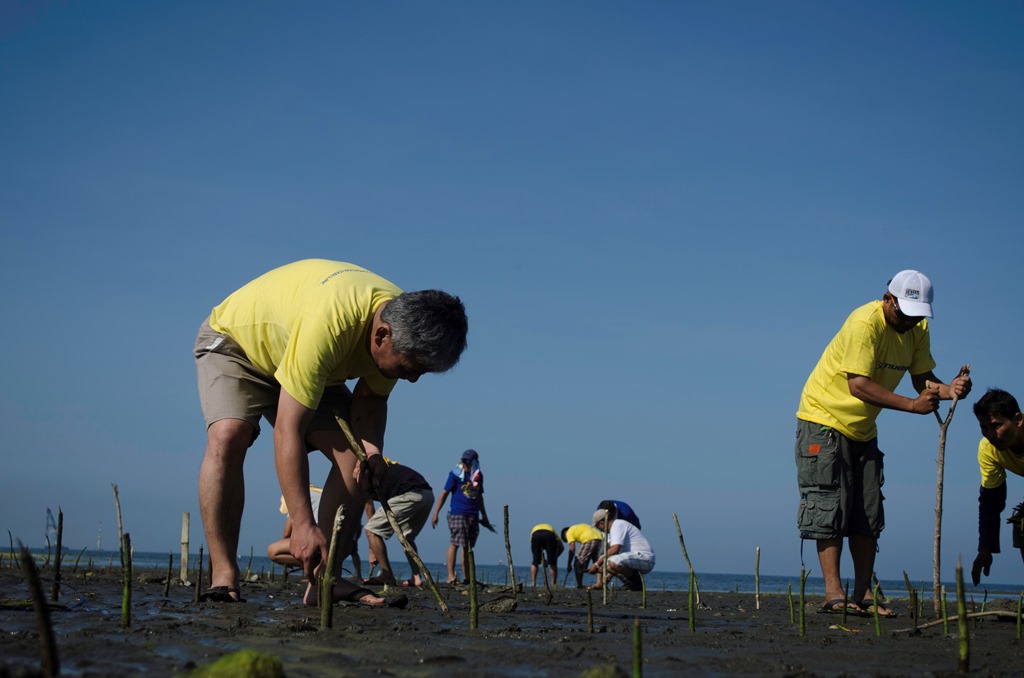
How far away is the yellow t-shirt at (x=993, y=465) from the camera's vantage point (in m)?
6.26

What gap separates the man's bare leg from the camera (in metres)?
4.26

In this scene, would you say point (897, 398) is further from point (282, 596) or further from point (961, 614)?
point (282, 596)

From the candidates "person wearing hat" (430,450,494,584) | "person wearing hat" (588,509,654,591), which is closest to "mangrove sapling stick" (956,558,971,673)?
"person wearing hat" (588,509,654,591)

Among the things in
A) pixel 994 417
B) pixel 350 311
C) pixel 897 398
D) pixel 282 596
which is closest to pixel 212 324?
pixel 350 311

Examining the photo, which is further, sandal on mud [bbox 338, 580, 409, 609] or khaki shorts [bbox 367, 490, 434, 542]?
khaki shorts [bbox 367, 490, 434, 542]

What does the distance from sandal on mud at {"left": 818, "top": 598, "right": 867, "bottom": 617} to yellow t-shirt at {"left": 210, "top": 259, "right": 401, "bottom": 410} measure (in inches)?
117

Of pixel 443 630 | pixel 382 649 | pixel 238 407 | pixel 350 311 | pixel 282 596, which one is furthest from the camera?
pixel 282 596

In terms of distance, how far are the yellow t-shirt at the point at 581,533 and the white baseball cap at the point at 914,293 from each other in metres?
7.89

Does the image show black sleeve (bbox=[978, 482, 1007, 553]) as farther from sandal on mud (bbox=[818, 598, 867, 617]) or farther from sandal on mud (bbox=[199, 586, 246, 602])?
sandal on mud (bbox=[199, 586, 246, 602])

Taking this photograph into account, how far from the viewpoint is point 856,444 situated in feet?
18.6

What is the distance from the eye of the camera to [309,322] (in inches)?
154

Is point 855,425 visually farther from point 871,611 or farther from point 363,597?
point 363,597

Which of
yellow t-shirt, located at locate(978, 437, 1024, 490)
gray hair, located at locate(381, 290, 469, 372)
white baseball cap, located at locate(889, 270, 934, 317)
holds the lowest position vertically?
yellow t-shirt, located at locate(978, 437, 1024, 490)

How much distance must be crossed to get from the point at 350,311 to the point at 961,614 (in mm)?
2676
